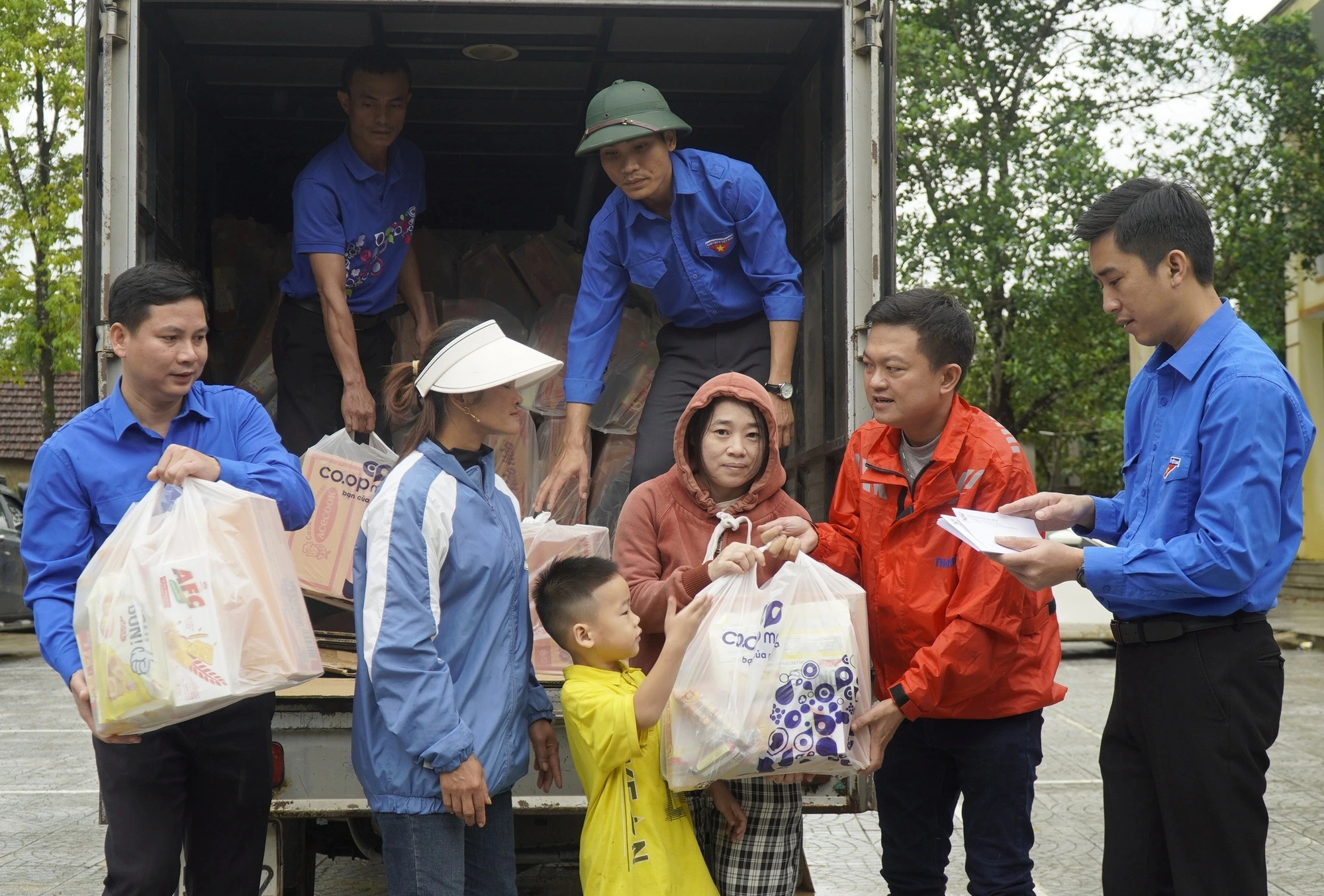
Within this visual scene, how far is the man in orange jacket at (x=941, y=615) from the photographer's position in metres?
2.72

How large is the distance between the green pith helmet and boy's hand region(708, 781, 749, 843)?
1.93m

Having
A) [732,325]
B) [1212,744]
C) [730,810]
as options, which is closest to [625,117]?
[732,325]

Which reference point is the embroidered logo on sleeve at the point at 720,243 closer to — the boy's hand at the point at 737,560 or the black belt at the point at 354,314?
the black belt at the point at 354,314

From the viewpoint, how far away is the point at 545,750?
2750mm

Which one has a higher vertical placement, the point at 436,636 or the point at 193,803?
the point at 436,636

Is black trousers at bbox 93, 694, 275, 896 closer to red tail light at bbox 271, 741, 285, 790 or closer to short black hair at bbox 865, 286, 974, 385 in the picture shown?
red tail light at bbox 271, 741, 285, 790

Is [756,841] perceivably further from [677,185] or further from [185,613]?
[677,185]

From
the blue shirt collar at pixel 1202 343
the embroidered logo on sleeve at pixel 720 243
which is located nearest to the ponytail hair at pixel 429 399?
the embroidered logo on sleeve at pixel 720 243

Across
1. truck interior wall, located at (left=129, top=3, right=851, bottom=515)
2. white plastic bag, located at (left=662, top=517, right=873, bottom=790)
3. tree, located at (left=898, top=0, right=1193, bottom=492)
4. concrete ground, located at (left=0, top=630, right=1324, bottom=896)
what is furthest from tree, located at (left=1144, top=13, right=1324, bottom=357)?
white plastic bag, located at (left=662, top=517, right=873, bottom=790)

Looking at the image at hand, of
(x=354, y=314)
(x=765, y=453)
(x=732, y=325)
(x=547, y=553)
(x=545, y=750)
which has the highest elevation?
(x=354, y=314)

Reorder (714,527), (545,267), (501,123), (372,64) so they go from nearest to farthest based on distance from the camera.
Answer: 1. (714,527)
2. (372,64)
3. (545,267)
4. (501,123)

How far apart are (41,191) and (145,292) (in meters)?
15.5

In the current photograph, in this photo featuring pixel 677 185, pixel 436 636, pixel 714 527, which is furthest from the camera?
pixel 677 185

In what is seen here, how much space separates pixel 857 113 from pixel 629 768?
191cm
